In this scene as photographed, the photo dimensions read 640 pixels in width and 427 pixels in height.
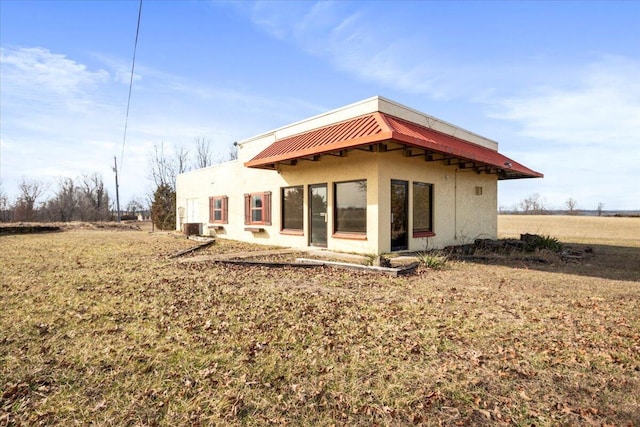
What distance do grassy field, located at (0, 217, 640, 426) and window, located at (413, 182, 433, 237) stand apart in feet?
15.5

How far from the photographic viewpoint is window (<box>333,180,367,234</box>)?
33.6ft

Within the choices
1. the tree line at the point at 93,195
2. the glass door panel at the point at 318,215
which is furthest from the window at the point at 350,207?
the tree line at the point at 93,195

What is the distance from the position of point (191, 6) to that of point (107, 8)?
6.62 feet

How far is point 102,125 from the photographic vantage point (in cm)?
1617

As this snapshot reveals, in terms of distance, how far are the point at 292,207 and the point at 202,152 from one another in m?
31.8

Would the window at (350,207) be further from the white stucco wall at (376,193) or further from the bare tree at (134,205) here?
the bare tree at (134,205)

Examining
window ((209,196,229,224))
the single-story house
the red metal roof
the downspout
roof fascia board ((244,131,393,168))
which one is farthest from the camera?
window ((209,196,229,224))

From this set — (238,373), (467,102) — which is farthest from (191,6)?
(467,102)

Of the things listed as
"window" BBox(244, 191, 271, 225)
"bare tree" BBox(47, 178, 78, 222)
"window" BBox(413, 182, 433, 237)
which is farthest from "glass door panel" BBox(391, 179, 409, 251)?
"bare tree" BBox(47, 178, 78, 222)

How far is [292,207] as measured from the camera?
12.9m

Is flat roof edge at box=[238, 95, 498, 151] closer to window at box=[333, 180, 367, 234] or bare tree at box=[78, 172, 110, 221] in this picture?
window at box=[333, 180, 367, 234]

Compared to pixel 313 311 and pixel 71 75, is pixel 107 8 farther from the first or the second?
pixel 313 311

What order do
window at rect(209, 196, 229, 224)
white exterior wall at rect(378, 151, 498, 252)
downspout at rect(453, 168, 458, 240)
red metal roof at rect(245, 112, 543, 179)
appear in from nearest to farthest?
1. red metal roof at rect(245, 112, 543, 179)
2. white exterior wall at rect(378, 151, 498, 252)
3. downspout at rect(453, 168, 458, 240)
4. window at rect(209, 196, 229, 224)

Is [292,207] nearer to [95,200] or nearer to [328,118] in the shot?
[328,118]
